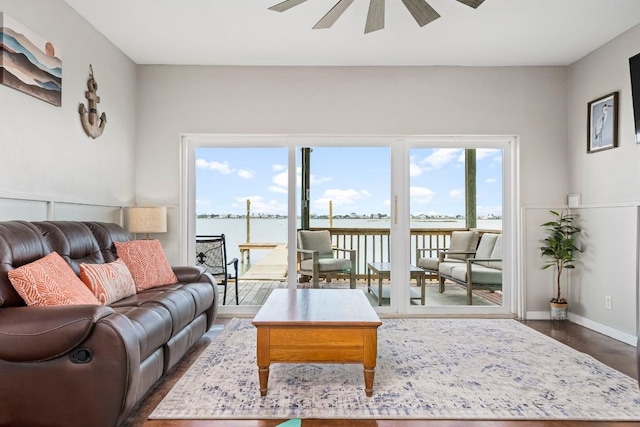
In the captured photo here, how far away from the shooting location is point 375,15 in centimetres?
265

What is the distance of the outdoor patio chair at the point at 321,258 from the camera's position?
4.47 m

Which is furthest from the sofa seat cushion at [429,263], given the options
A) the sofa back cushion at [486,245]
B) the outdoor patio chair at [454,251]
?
the sofa back cushion at [486,245]

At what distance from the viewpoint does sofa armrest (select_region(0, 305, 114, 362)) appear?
5.67 feet

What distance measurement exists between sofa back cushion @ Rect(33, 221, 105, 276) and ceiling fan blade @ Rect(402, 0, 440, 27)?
103 inches

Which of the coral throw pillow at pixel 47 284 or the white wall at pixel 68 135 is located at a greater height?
the white wall at pixel 68 135

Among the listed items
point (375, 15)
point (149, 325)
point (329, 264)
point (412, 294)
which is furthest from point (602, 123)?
point (149, 325)

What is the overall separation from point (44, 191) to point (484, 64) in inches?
166

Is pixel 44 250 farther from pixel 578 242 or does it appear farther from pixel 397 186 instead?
pixel 578 242

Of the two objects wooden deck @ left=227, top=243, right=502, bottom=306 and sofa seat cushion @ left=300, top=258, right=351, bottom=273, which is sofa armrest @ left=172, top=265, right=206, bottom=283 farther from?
sofa seat cushion @ left=300, top=258, right=351, bottom=273

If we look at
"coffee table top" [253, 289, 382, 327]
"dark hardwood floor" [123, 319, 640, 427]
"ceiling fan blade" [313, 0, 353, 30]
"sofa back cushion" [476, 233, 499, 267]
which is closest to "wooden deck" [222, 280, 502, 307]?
"sofa back cushion" [476, 233, 499, 267]

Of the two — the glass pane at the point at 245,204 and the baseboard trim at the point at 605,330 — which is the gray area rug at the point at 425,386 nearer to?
the baseboard trim at the point at 605,330

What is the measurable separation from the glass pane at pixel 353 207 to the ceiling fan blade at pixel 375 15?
5.83 ft

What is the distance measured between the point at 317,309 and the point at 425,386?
2.63 feet

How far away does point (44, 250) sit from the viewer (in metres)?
2.38
